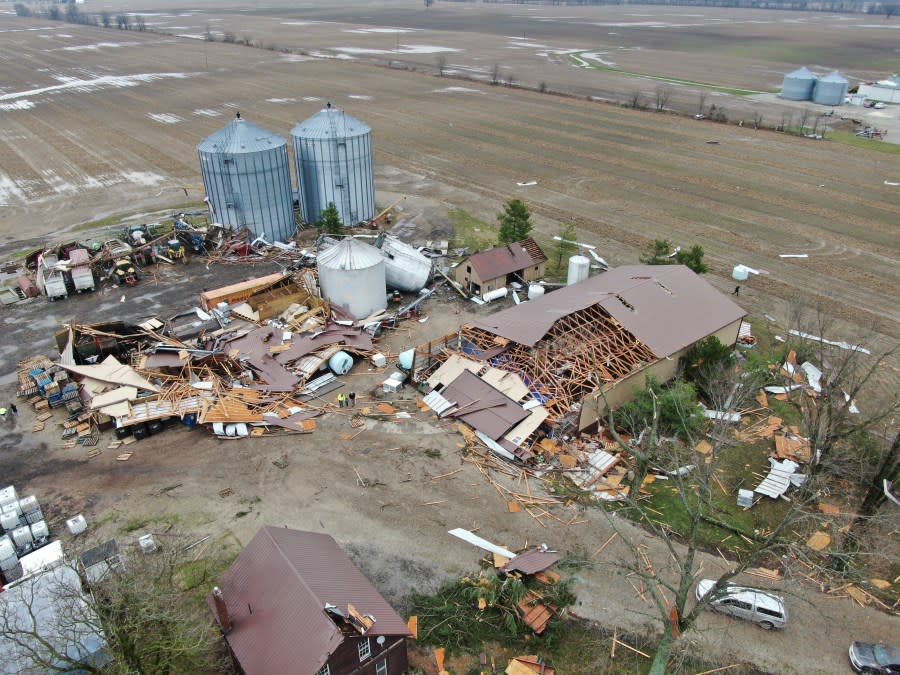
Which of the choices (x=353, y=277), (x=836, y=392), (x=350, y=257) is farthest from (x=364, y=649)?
(x=836, y=392)

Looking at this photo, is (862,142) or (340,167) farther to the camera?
(862,142)

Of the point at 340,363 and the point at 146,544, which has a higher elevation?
the point at 340,363

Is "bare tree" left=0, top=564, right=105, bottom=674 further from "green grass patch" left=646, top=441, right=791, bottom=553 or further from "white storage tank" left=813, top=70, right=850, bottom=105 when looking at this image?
"white storage tank" left=813, top=70, right=850, bottom=105

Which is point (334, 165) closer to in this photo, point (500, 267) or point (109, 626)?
point (500, 267)

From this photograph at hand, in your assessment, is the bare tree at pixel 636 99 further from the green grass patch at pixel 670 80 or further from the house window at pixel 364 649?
the house window at pixel 364 649

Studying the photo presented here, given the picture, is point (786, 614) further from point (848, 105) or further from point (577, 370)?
point (848, 105)

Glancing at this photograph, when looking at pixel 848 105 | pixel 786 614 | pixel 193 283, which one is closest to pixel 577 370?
pixel 786 614
